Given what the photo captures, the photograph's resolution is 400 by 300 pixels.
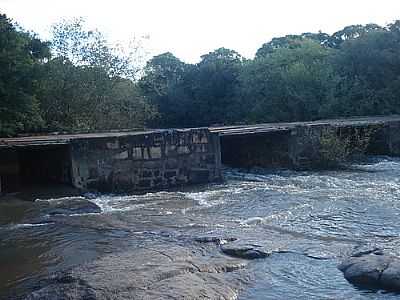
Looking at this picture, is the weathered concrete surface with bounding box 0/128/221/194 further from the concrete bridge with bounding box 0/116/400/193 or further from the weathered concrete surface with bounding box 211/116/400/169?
the weathered concrete surface with bounding box 211/116/400/169

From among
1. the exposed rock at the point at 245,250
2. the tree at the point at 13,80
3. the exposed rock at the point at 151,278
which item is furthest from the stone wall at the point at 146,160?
the exposed rock at the point at 245,250

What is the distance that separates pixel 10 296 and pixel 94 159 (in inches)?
266

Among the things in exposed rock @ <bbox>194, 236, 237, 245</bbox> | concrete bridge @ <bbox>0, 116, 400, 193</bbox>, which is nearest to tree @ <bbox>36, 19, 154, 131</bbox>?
concrete bridge @ <bbox>0, 116, 400, 193</bbox>

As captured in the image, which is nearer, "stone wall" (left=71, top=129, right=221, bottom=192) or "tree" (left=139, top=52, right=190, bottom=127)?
"stone wall" (left=71, top=129, right=221, bottom=192)

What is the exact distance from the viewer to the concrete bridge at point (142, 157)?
38.4ft

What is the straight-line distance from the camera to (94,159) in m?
11.8

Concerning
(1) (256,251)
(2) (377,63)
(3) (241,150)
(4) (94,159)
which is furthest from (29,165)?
(2) (377,63)

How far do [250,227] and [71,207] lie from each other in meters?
3.50

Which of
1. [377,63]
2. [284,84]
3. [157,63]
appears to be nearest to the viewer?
[377,63]

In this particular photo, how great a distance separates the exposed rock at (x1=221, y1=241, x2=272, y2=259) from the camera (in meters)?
6.30

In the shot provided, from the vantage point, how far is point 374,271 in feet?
17.4

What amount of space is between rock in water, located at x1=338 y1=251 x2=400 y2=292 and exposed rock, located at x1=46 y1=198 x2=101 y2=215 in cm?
519

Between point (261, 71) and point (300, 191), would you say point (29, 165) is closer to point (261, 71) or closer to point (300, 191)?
point (300, 191)

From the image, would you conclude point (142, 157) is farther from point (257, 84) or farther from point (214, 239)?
point (257, 84)
